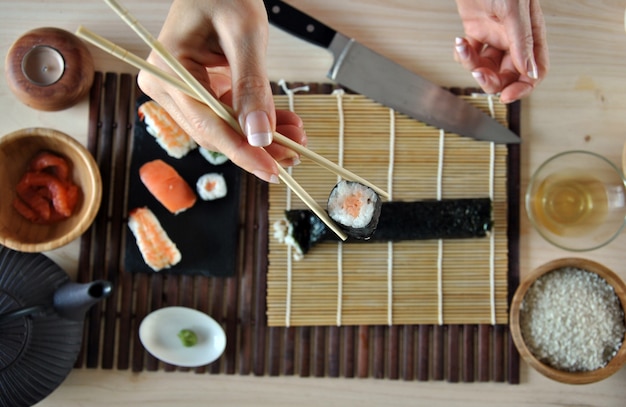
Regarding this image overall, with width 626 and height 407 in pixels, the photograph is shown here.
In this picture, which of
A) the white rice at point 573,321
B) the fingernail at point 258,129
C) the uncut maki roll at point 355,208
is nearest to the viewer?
the fingernail at point 258,129

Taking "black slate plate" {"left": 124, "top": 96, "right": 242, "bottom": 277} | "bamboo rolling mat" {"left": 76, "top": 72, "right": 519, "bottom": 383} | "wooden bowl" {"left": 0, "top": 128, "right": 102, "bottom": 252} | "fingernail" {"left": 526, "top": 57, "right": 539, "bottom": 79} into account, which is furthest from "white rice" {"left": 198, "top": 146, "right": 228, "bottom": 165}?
"fingernail" {"left": 526, "top": 57, "right": 539, "bottom": 79}

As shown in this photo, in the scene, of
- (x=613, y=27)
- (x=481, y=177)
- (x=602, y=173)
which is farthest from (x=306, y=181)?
(x=613, y=27)

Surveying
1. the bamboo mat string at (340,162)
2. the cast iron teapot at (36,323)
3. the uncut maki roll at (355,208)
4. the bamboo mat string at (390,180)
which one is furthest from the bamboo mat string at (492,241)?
the cast iron teapot at (36,323)

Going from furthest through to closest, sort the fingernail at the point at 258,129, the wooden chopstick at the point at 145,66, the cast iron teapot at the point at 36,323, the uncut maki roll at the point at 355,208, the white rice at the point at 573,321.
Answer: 1. the white rice at the point at 573,321
2. the cast iron teapot at the point at 36,323
3. the uncut maki roll at the point at 355,208
4. the fingernail at the point at 258,129
5. the wooden chopstick at the point at 145,66

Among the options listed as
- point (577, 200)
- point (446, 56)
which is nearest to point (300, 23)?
point (446, 56)

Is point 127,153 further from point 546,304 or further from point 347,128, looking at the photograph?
point 546,304

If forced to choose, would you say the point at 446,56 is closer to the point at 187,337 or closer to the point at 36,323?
the point at 187,337

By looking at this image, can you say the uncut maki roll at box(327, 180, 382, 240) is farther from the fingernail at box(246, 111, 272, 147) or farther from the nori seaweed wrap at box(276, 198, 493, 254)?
the nori seaweed wrap at box(276, 198, 493, 254)

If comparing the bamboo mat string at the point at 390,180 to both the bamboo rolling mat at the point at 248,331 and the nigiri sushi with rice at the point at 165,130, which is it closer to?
the bamboo rolling mat at the point at 248,331
